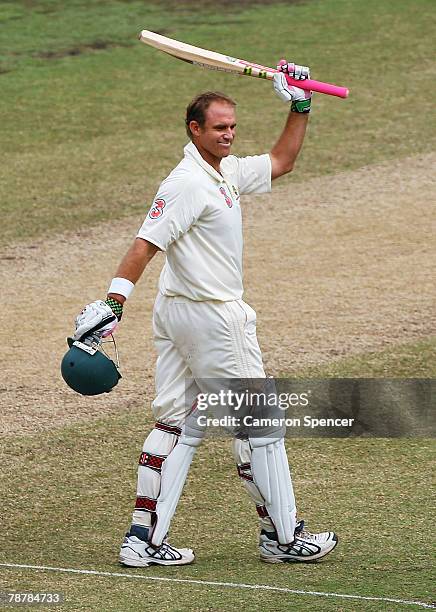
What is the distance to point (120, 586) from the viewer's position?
18.8 feet

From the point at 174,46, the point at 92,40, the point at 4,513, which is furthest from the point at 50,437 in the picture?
the point at 92,40

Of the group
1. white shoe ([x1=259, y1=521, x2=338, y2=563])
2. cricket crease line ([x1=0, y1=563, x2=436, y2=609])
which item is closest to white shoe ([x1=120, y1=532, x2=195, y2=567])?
cricket crease line ([x1=0, y1=563, x2=436, y2=609])

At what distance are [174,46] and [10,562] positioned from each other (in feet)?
8.55

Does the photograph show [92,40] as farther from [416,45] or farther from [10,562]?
[10,562]

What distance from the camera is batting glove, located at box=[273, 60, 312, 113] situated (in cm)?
659

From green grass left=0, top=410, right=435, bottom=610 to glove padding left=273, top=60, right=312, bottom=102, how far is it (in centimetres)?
202

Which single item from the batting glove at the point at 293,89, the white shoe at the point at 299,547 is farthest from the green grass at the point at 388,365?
the white shoe at the point at 299,547

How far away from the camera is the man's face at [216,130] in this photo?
19.9ft

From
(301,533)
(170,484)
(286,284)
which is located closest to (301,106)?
(170,484)

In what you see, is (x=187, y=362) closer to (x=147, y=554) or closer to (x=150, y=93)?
(x=147, y=554)

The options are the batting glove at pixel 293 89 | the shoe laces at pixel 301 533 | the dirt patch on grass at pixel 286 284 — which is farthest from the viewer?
the dirt patch on grass at pixel 286 284

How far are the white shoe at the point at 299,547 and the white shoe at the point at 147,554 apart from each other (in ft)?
1.12

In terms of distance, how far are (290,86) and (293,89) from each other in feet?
0.07

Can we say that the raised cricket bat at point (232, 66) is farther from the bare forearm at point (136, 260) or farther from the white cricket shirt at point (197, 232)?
the bare forearm at point (136, 260)
